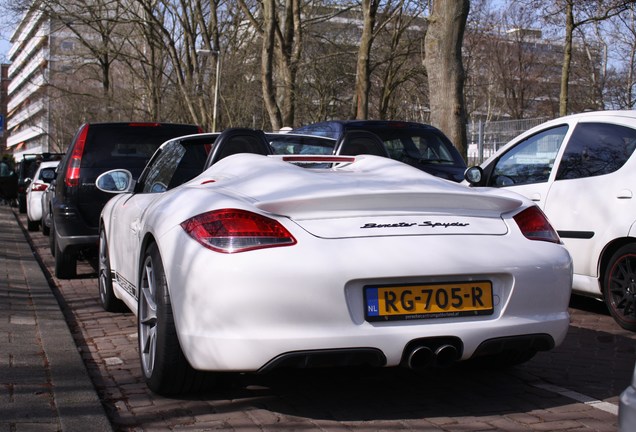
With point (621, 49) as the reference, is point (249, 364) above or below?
below

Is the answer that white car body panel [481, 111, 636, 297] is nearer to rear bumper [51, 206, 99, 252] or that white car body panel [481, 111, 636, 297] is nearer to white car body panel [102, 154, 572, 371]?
white car body panel [102, 154, 572, 371]

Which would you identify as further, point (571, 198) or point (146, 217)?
point (571, 198)

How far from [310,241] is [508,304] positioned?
1.00 meters

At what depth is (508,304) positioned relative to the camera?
4.18 meters

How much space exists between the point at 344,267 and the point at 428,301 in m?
0.45

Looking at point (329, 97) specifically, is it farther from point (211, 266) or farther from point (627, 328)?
point (211, 266)

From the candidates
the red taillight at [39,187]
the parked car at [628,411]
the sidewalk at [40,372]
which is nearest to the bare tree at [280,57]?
the red taillight at [39,187]

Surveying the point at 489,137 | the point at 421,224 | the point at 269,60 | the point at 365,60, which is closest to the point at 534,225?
the point at 421,224

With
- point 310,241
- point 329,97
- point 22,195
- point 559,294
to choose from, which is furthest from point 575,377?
point 329,97

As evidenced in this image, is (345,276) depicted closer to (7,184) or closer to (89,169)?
(89,169)

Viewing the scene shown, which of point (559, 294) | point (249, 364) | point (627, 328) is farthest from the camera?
point (627, 328)

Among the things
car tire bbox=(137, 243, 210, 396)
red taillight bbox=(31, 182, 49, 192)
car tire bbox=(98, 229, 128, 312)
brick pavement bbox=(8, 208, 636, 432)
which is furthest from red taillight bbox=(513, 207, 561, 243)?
red taillight bbox=(31, 182, 49, 192)

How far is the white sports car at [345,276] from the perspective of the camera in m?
3.91

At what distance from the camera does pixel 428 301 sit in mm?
4051
